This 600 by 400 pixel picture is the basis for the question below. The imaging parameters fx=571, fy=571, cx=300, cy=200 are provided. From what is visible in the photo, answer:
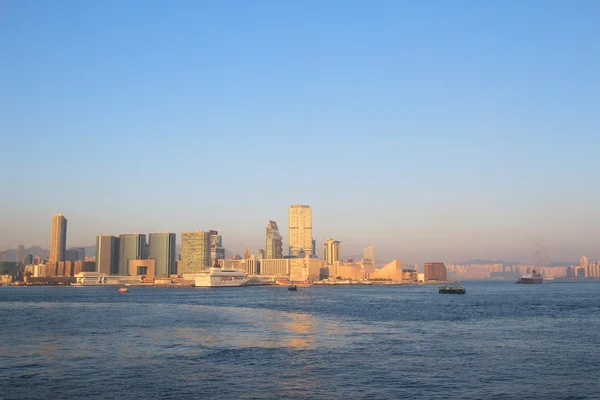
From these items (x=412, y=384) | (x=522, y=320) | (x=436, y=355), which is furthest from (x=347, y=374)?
(x=522, y=320)

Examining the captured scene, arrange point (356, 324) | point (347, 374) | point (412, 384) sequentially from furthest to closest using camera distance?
point (356, 324), point (347, 374), point (412, 384)

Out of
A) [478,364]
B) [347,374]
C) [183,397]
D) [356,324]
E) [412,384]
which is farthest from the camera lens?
[356,324]

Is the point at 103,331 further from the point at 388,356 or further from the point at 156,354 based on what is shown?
the point at 388,356

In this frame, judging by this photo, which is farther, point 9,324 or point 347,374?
point 9,324

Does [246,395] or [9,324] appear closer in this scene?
[246,395]

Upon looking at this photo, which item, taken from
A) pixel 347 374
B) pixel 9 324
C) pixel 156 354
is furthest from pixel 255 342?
pixel 9 324

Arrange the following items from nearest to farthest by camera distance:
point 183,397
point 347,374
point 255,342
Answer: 1. point 183,397
2. point 347,374
3. point 255,342

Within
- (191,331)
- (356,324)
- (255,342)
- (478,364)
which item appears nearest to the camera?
(478,364)

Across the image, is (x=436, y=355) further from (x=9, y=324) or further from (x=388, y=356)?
(x=9, y=324)
